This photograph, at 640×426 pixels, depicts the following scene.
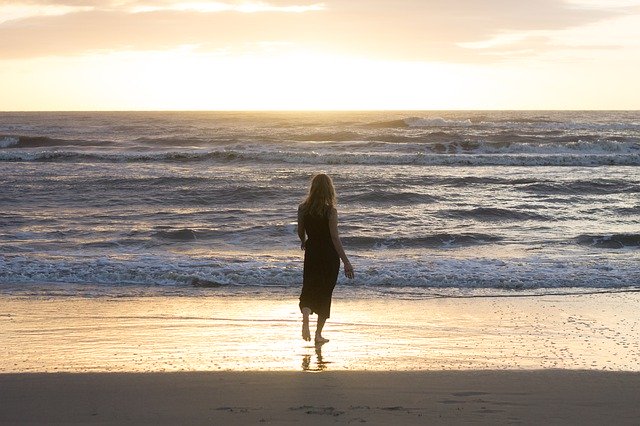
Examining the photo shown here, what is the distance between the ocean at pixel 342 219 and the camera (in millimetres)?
10562

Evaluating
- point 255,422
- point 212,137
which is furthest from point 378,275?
point 212,137

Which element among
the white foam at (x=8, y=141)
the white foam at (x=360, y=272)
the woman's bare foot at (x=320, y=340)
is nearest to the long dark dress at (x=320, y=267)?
the woman's bare foot at (x=320, y=340)

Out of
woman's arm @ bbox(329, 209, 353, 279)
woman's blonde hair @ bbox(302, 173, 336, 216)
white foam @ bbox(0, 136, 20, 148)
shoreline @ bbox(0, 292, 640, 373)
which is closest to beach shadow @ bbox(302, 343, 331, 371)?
shoreline @ bbox(0, 292, 640, 373)

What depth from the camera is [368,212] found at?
18.2m

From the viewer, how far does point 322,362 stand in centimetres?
615

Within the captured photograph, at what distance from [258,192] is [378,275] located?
11207 mm

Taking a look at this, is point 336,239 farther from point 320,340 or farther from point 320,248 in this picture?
point 320,340

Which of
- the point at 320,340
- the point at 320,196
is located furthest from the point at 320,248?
the point at 320,340

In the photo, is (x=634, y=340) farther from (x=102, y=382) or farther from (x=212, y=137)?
(x=212, y=137)

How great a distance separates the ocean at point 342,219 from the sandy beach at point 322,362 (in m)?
1.46

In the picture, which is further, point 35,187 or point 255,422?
point 35,187

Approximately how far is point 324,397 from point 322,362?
107cm

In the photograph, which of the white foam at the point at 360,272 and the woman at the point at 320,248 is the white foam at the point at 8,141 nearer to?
the white foam at the point at 360,272

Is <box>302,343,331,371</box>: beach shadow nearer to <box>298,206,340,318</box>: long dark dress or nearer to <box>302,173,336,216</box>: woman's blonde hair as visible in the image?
<box>298,206,340,318</box>: long dark dress
